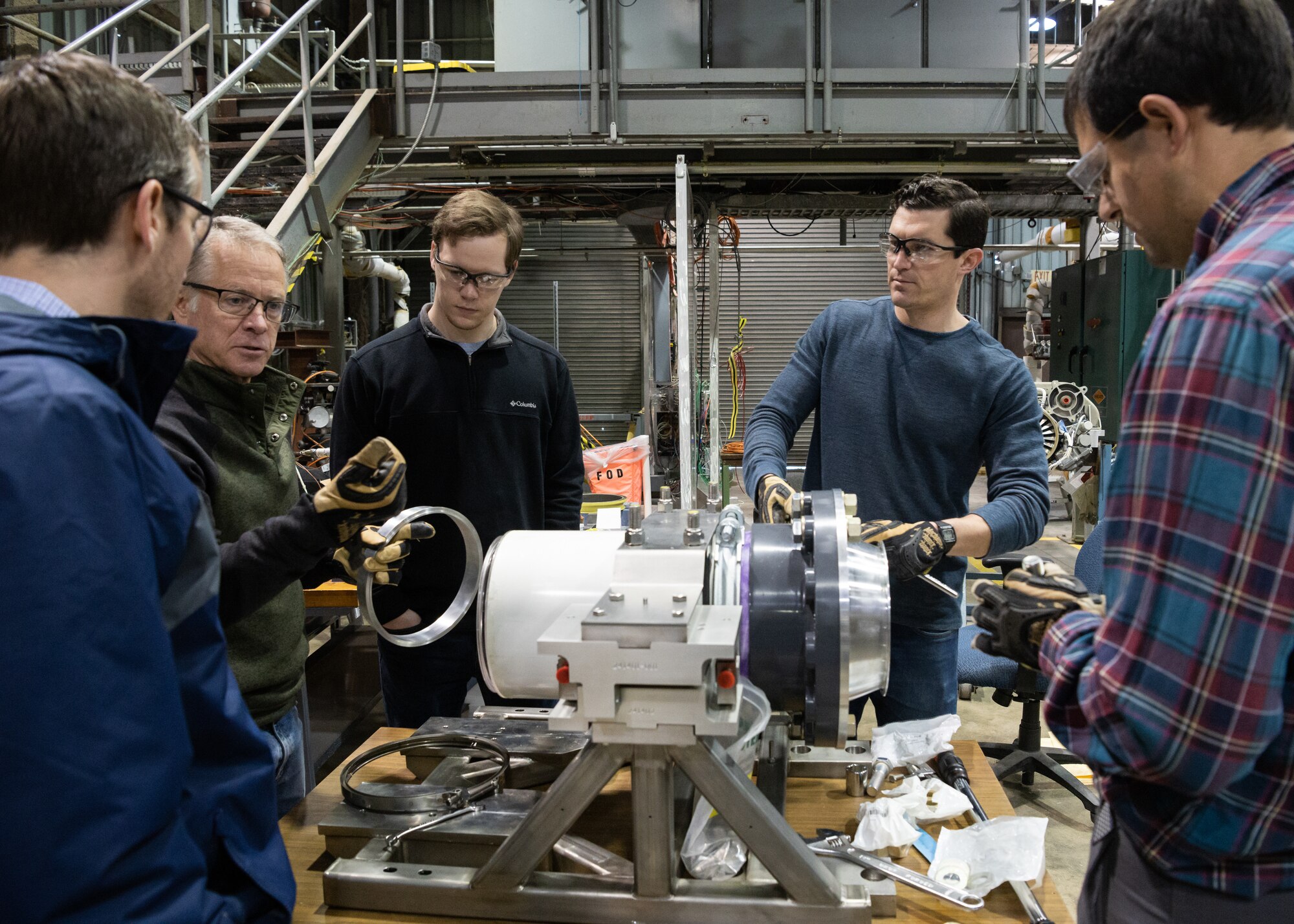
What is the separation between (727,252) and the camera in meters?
8.45

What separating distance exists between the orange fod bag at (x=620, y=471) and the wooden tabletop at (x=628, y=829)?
2.40m

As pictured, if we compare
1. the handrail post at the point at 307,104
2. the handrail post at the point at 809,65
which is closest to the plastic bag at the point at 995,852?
the handrail post at the point at 307,104

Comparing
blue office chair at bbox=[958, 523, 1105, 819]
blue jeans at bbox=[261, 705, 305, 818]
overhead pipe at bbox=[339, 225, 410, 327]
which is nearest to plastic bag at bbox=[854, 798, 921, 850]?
blue jeans at bbox=[261, 705, 305, 818]

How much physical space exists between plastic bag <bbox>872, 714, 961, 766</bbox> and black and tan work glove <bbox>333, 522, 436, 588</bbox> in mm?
706

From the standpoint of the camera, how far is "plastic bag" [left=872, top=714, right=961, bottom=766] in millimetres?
1270

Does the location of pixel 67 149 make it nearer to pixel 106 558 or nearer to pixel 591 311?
pixel 106 558

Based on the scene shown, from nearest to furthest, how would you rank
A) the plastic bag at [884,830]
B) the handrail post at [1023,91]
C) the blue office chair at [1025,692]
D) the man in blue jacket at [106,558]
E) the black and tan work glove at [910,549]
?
the man in blue jacket at [106,558] → the plastic bag at [884,830] → the black and tan work glove at [910,549] → the blue office chair at [1025,692] → the handrail post at [1023,91]

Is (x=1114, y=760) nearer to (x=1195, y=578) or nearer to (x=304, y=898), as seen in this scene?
(x=1195, y=578)

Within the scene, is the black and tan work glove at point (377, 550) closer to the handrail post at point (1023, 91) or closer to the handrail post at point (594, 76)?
the handrail post at point (594, 76)

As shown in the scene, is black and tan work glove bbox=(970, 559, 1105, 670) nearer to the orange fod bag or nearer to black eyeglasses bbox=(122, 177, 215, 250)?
black eyeglasses bbox=(122, 177, 215, 250)

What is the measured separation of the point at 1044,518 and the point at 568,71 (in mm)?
3646

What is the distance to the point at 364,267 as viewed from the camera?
6.37 m

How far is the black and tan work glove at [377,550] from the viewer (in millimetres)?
1157

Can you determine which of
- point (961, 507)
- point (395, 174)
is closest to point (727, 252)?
point (395, 174)
